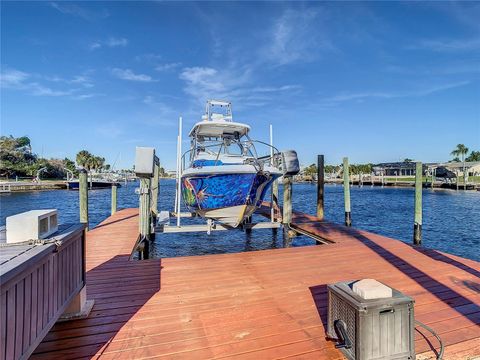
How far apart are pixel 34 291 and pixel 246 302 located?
8.03 feet

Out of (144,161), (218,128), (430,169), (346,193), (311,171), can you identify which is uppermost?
(311,171)

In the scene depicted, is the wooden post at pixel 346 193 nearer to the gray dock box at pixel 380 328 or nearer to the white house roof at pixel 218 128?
the white house roof at pixel 218 128

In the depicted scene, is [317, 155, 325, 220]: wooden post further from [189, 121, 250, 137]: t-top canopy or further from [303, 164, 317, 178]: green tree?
[303, 164, 317, 178]: green tree

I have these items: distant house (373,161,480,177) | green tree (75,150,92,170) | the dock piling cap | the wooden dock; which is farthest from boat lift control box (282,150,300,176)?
green tree (75,150,92,170)

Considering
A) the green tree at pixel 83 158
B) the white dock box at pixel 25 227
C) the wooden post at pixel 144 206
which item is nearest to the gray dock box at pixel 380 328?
the white dock box at pixel 25 227

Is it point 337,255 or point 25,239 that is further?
point 337,255

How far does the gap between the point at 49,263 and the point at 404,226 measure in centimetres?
1990

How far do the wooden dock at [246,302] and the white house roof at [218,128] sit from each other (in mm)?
4075

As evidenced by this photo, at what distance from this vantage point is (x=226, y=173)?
23.6ft

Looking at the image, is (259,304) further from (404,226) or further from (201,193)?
(404,226)

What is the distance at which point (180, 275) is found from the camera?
485cm

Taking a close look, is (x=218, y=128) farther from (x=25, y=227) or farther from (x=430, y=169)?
(x=430, y=169)

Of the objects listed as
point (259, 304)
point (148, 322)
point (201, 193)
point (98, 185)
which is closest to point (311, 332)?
point (259, 304)

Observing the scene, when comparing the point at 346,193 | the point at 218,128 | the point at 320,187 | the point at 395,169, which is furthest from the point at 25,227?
the point at 395,169
